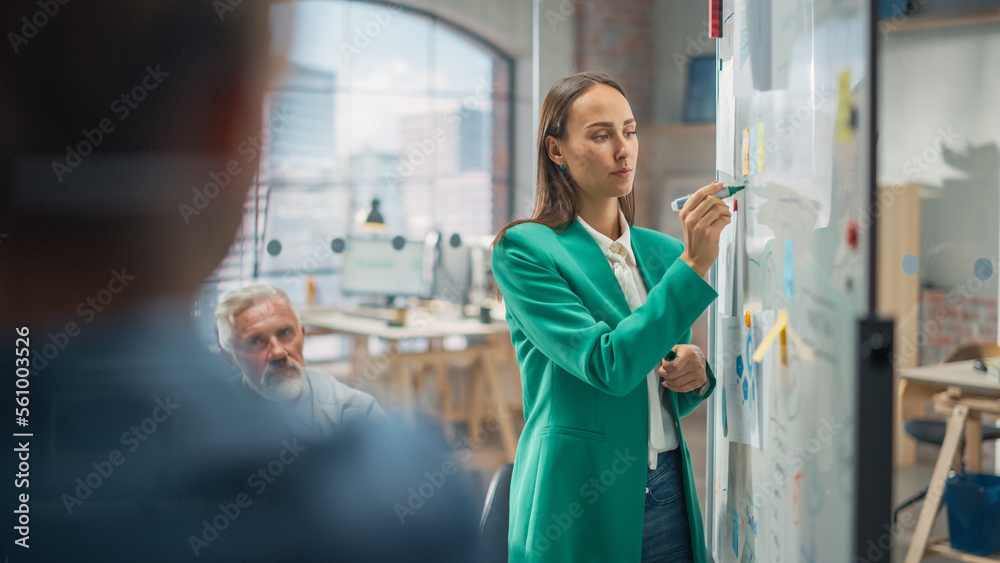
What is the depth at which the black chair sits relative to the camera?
1.64 metres

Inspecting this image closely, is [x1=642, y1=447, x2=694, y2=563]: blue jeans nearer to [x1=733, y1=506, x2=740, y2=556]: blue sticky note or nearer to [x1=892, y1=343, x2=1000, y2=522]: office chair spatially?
[x1=733, y1=506, x2=740, y2=556]: blue sticky note

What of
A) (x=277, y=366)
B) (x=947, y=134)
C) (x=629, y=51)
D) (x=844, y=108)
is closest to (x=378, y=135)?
(x=629, y=51)

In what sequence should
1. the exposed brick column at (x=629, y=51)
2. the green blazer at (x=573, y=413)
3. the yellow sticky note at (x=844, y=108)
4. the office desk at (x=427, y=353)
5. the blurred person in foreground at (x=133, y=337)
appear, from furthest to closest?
the exposed brick column at (x=629, y=51)
the office desk at (x=427, y=353)
the blurred person in foreground at (x=133, y=337)
the green blazer at (x=573, y=413)
the yellow sticky note at (x=844, y=108)

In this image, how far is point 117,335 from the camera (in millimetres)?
2512

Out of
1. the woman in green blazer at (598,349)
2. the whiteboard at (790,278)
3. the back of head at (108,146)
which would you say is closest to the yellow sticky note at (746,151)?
the whiteboard at (790,278)

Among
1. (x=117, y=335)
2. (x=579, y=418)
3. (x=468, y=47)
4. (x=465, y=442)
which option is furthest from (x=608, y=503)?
(x=468, y=47)

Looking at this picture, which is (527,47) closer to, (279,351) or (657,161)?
(657,161)

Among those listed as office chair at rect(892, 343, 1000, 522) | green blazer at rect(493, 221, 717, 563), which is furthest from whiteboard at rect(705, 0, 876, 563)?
office chair at rect(892, 343, 1000, 522)

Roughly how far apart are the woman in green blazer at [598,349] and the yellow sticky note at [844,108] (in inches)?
11.3

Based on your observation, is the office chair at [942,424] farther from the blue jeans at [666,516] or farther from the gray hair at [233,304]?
the gray hair at [233,304]

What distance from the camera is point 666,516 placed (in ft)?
4.09

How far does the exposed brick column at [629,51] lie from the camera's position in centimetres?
585

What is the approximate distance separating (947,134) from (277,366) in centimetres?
394

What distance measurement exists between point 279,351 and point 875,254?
8.67 feet
